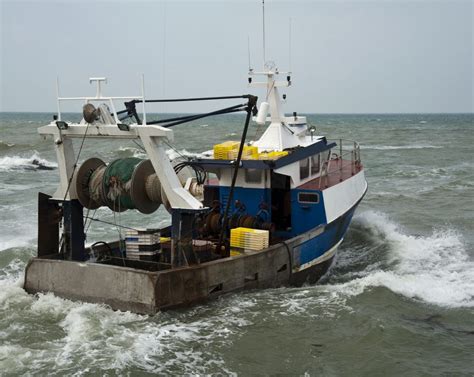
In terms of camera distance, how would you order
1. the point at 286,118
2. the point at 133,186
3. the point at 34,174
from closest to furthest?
the point at 133,186
the point at 286,118
the point at 34,174

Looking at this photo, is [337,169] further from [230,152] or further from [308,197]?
[230,152]

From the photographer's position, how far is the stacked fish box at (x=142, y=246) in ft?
38.7

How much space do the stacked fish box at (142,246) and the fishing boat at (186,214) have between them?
0.7 inches

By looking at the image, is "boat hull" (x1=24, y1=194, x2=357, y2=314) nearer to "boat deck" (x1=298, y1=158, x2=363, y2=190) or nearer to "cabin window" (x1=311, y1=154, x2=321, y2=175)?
"boat deck" (x1=298, y1=158, x2=363, y2=190)

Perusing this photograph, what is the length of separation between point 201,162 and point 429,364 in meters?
6.19

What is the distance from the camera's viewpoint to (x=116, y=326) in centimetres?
1030

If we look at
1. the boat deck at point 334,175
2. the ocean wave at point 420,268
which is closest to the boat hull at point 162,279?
the ocean wave at point 420,268

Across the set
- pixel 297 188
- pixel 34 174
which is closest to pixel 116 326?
pixel 297 188

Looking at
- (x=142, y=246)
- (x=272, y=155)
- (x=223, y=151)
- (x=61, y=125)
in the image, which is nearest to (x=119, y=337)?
(x=142, y=246)

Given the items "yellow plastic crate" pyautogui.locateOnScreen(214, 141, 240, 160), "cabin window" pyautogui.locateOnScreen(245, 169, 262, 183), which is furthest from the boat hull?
"yellow plastic crate" pyautogui.locateOnScreen(214, 141, 240, 160)

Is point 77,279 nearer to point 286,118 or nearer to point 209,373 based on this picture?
point 209,373

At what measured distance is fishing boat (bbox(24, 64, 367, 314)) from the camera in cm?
1089

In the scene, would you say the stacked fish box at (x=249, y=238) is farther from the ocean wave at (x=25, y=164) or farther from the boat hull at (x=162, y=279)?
the ocean wave at (x=25, y=164)

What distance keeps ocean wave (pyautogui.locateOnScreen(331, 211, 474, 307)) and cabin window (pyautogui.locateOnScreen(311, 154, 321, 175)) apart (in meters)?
2.58
